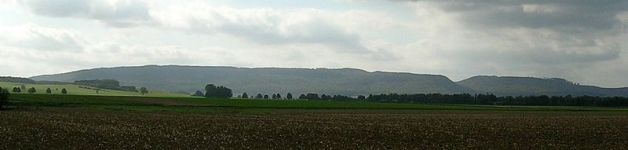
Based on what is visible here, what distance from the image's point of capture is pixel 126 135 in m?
35.3

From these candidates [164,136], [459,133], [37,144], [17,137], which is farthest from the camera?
[459,133]

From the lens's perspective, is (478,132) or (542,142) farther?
(478,132)

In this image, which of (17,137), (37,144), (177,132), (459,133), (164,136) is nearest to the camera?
(37,144)

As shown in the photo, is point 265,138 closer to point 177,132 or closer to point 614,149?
point 177,132

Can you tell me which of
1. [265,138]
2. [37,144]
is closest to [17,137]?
[37,144]

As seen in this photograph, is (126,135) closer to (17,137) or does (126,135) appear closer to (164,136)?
(164,136)

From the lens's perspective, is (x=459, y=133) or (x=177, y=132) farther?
(x=459, y=133)

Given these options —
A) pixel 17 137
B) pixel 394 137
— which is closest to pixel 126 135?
pixel 17 137

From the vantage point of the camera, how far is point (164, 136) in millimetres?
35094

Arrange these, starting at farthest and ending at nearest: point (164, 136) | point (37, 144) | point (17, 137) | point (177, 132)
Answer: point (177, 132) → point (164, 136) → point (17, 137) → point (37, 144)

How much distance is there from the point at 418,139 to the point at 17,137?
18.9 m

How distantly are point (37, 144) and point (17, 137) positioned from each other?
3.60 m

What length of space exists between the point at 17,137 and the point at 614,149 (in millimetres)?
26676

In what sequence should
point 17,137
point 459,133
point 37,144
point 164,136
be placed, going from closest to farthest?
point 37,144, point 17,137, point 164,136, point 459,133
